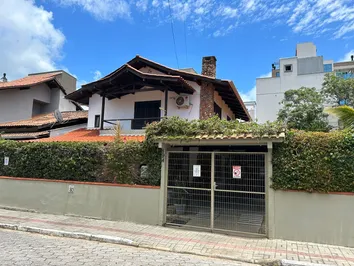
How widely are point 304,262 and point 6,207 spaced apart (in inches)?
460

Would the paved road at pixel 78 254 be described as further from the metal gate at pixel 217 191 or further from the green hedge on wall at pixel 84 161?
the green hedge on wall at pixel 84 161

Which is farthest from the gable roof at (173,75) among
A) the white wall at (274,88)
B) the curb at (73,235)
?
the white wall at (274,88)

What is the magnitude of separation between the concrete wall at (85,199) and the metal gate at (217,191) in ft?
2.57

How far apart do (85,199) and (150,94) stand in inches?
Result: 318

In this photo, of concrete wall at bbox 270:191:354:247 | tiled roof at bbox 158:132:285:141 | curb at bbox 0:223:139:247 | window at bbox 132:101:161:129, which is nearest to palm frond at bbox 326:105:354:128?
tiled roof at bbox 158:132:285:141

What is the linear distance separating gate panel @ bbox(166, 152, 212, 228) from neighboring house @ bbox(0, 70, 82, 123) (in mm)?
18951

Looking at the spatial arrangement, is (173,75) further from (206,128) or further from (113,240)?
(113,240)

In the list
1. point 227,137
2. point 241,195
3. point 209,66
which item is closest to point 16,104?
point 209,66

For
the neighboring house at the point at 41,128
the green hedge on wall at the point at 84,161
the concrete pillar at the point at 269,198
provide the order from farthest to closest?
the neighboring house at the point at 41,128
the green hedge on wall at the point at 84,161
the concrete pillar at the point at 269,198

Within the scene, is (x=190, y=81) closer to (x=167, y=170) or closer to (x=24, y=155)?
(x=167, y=170)

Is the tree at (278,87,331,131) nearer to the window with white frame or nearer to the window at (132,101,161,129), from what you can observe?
the window at (132,101,161,129)

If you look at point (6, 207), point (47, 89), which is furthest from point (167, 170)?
point (47, 89)

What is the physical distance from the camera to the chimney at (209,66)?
1878cm

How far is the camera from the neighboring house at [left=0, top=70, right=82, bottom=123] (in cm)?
2411
